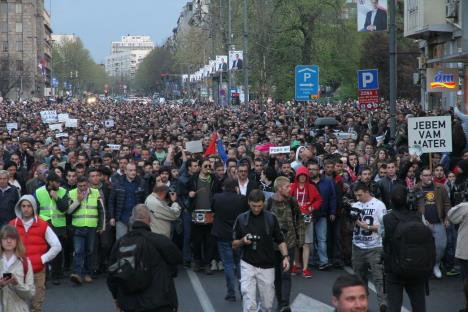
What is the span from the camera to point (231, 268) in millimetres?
11898

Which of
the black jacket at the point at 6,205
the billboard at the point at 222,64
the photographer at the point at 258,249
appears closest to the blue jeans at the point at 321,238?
the black jacket at the point at 6,205

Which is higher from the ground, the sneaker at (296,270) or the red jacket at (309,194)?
the red jacket at (309,194)

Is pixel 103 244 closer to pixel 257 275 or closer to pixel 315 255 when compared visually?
pixel 315 255

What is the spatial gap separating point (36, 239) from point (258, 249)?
2180 mm

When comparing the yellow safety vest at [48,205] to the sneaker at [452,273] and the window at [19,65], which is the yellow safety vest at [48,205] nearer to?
the sneaker at [452,273]

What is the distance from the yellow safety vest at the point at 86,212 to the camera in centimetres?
1346

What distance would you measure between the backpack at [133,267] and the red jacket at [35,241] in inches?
84.2

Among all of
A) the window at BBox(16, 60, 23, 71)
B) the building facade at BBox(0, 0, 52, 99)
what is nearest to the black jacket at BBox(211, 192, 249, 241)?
the building facade at BBox(0, 0, 52, 99)

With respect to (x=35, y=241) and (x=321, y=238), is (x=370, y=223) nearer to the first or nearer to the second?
(x=321, y=238)

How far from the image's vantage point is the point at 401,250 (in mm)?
8688

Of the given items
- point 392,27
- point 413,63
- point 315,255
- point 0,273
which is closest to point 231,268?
point 315,255

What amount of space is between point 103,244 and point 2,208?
5.11 ft

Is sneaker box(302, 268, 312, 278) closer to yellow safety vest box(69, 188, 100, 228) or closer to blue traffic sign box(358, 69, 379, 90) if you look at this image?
yellow safety vest box(69, 188, 100, 228)

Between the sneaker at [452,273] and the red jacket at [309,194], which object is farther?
the red jacket at [309,194]
